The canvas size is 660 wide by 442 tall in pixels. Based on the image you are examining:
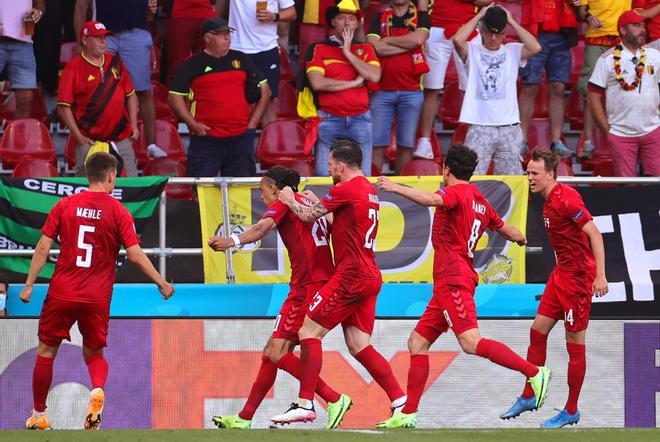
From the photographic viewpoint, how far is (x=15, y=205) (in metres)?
11.3

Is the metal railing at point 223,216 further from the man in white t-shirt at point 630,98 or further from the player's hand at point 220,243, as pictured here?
the player's hand at point 220,243

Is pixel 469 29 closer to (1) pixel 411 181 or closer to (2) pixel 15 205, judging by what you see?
(1) pixel 411 181

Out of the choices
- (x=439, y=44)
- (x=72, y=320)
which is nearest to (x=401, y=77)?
(x=439, y=44)

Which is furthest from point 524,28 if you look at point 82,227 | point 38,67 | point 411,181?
point 82,227

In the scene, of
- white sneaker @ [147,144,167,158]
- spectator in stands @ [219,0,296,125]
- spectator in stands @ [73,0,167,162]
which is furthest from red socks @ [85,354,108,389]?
spectator in stands @ [219,0,296,125]

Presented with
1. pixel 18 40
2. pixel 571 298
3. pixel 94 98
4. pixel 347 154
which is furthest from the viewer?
pixel 18 40

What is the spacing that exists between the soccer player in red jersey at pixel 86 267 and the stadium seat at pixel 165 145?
4.43 m

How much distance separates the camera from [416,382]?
9039 millimetres

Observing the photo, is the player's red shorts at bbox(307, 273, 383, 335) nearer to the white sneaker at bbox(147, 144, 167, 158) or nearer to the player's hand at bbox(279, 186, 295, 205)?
the player's hand at bbox(279, 186, 295, 205)

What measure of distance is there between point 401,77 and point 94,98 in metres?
3.05

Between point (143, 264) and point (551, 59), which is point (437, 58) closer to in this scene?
point (551, 59)

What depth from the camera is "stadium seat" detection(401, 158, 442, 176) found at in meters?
12.8

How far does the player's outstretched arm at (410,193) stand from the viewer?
8453 mm

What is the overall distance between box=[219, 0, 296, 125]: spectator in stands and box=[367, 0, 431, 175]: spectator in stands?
1096mm
